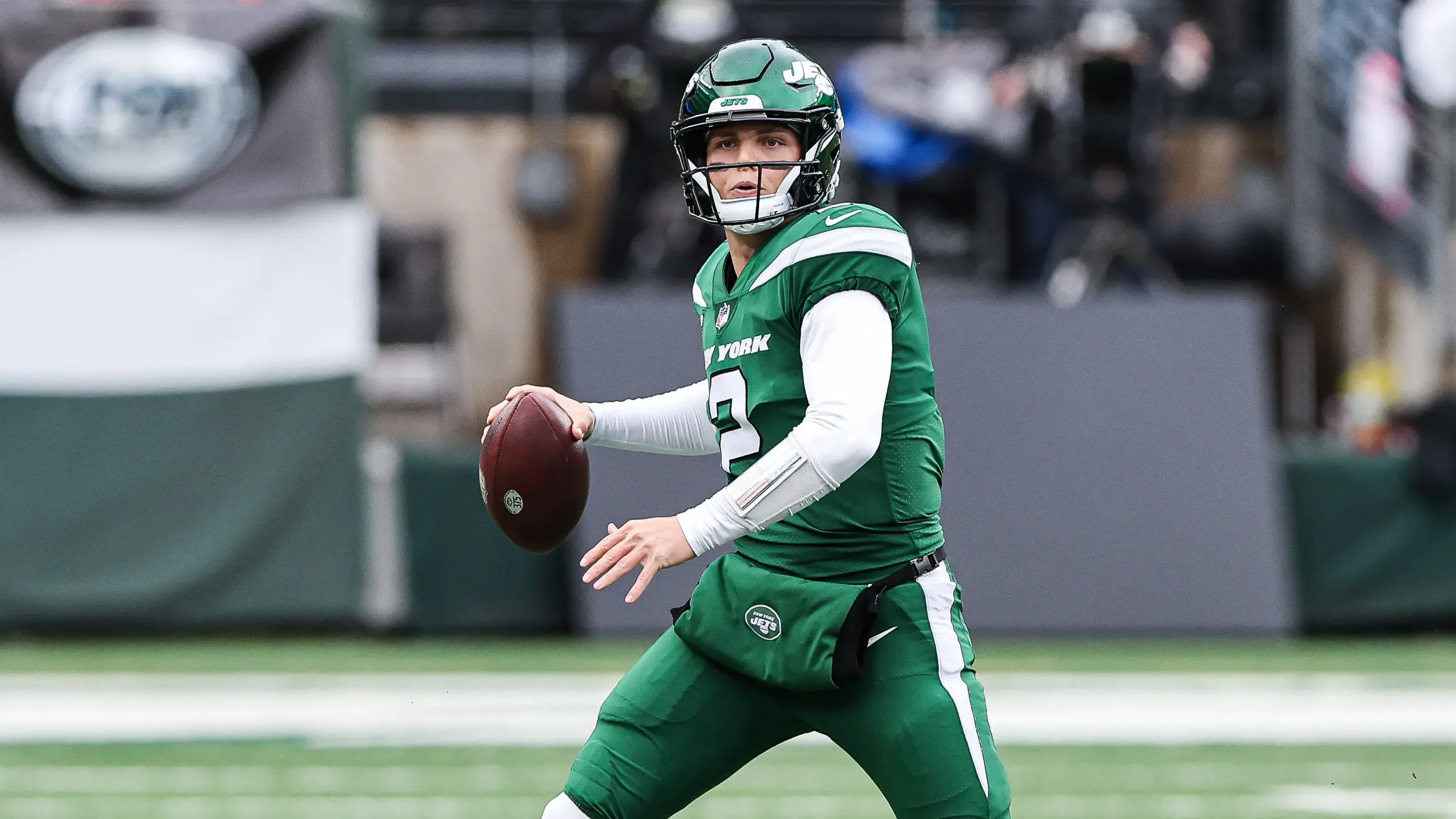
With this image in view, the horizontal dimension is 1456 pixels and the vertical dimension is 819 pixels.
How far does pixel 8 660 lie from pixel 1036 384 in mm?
4469

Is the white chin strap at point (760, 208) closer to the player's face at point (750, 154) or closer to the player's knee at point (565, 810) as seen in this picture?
the player's face at point (750, 154)

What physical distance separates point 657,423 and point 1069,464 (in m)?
5.56

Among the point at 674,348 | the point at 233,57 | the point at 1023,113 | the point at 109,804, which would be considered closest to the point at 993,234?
the point at 1023,113

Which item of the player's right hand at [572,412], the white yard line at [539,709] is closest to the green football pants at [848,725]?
the player's right hand at [572,412]

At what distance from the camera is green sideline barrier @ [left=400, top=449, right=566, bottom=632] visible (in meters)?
8.68

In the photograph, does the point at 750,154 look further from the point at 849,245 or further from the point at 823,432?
the point at 823,432

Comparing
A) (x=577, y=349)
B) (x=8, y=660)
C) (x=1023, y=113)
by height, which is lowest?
(x=8, y=660)

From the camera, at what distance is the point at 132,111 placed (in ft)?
28.3

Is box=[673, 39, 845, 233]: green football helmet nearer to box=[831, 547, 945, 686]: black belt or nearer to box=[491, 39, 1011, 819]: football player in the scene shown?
box=[491, 39, 1011, 819]: football player

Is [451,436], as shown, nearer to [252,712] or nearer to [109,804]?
[252,712]

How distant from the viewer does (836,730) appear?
2965 mm

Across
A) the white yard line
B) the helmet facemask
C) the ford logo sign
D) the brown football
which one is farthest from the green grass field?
the ford logo sign

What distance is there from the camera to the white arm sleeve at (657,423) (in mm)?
3232

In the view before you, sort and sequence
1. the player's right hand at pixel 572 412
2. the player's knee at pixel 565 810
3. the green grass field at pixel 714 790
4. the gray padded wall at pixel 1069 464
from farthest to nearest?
1. the gray padded wall at pixel 1069 464
2. the green grass field at pixel 714 790
3. the player's right hand at pixel 572 412
4. the player's knee at pixel 565 810
